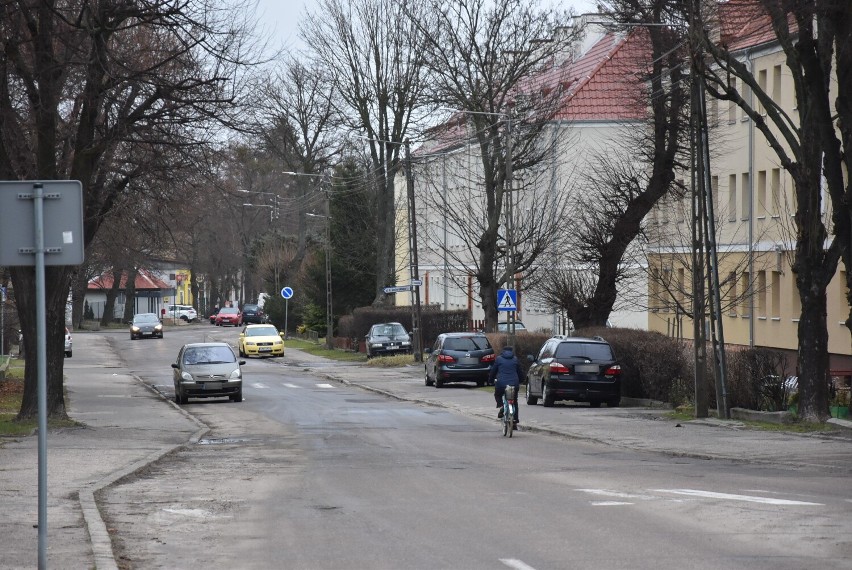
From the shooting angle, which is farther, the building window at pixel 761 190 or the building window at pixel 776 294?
the building window at pixel 761 190

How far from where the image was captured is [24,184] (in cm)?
862

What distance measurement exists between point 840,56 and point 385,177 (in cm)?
4230

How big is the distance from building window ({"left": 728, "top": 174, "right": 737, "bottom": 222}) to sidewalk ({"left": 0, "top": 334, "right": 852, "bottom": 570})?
1376 cm

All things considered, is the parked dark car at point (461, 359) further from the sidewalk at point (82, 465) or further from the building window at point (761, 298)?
the building window at point (761, 298)

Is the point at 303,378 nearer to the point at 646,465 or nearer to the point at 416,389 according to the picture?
the point at 416,389

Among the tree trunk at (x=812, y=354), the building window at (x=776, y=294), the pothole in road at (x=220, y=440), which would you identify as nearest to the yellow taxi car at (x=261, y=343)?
the building window at (x=776, y=294)

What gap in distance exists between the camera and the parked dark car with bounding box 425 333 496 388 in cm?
3934

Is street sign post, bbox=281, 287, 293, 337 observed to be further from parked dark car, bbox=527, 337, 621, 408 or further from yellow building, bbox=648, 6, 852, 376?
parked dark car, bbox=527, 337, 621, 408

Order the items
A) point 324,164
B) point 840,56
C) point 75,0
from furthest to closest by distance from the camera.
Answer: point 324,164 < point 75,0 < point 840,56

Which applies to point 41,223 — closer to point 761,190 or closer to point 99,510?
point 99,510

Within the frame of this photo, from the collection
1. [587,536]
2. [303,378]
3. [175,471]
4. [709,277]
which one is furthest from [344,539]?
[303,378]

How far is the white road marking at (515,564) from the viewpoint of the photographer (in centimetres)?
884

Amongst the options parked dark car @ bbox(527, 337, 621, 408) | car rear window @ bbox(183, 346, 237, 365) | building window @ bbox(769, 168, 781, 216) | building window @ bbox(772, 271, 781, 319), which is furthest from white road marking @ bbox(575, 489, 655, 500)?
building window @ bbox(772, 271, 781, 319)

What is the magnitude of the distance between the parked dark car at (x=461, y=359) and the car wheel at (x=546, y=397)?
Answer: 29.1ft
